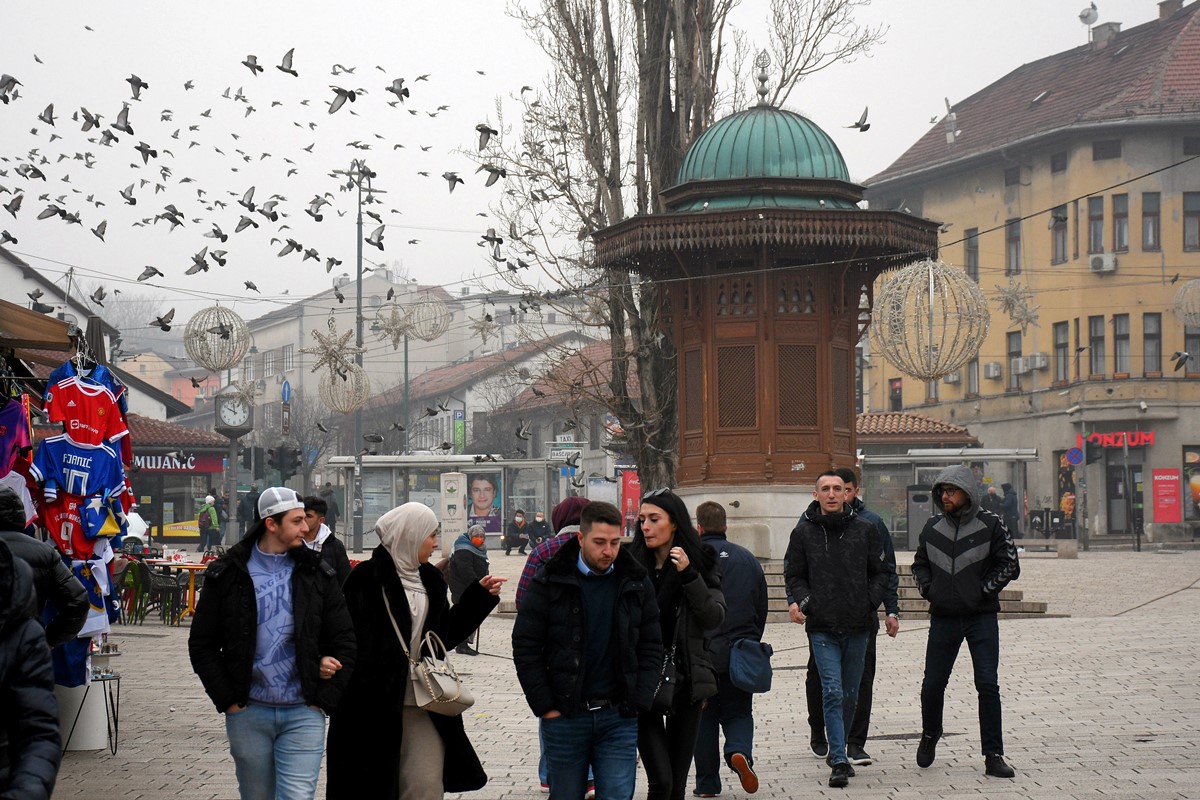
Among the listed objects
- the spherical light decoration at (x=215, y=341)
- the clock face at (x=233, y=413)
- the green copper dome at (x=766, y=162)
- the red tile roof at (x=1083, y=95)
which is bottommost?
the clock face at (x=233, y=413)

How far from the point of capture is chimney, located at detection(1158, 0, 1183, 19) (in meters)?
59.6

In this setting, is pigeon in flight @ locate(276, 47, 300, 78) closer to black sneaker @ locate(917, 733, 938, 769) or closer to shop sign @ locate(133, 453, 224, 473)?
black sneaker @ locate(917, 733, 938, 769)

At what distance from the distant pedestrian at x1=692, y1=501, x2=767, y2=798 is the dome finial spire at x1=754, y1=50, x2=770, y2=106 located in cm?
1510

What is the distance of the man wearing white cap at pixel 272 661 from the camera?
6.74 meters

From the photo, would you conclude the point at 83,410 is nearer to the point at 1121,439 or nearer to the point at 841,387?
the point at 841,387

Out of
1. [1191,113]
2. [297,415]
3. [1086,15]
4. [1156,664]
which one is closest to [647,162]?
[1156,664]

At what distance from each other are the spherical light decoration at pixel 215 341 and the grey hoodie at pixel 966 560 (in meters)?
27.8

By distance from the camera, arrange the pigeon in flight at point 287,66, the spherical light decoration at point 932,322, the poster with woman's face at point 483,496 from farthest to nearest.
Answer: the poster with woman's face at point 483,496 < the spherical light decoration at point 932,322 < the pigeon in flight at point 287,66

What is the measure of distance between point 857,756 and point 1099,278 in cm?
4670

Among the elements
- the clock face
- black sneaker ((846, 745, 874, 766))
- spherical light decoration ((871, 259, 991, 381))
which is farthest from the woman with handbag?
the clock face

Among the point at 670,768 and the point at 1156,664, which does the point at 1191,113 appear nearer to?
Result: the point at 1156,664

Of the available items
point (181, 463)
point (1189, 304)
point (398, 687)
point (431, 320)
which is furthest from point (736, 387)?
point (181, 463)

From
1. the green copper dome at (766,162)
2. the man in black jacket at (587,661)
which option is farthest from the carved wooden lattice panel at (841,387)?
the man in black jacket at (587,661)

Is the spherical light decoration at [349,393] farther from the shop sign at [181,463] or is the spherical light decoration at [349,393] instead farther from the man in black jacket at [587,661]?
the man in black jacket at [587,661]
